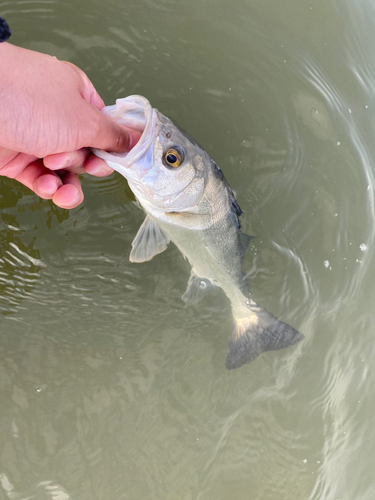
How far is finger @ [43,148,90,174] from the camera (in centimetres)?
185

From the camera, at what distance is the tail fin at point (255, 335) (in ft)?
10.0

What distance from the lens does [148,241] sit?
8.29 ft

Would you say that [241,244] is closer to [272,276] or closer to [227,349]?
[272,276]

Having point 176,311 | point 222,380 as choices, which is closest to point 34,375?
point 176,311

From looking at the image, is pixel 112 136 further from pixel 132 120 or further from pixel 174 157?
pixel 174 157

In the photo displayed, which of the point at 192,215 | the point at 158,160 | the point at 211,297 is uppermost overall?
the point at 158,160

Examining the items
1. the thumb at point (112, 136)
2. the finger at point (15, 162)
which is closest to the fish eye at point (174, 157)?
the thumb at point (112, 136)

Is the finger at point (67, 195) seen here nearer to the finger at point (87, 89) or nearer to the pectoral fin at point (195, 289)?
the finger at point (87, 89)

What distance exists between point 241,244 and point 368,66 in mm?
2096

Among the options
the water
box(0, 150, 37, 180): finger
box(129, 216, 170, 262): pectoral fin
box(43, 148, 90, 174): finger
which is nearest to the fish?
box(129, 216, 170, 262): pectoral fin

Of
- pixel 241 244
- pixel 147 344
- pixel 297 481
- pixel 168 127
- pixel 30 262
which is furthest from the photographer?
pixel 297 481

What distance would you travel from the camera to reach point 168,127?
1998 millimetres

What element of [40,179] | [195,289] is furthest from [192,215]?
[40,179]

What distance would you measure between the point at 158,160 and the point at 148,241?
0.67 m
